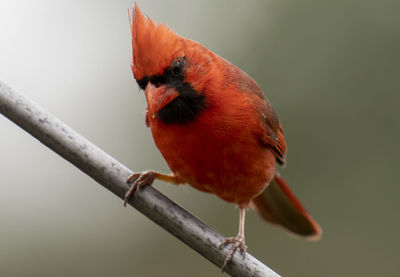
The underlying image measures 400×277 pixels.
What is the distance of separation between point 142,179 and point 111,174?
0.45m

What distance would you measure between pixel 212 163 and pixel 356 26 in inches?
145

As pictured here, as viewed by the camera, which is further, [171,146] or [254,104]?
[254,104]

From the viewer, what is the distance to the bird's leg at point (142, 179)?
3074mm

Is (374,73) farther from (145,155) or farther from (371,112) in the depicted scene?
(145,155)

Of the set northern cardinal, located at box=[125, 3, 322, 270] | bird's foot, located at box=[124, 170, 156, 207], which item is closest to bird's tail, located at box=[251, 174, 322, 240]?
northern cardinal, located at box=[125, 3, 322, 270]

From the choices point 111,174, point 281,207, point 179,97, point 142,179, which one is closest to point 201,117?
point 179,97

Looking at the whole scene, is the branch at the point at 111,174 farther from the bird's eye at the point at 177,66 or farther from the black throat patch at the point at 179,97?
the bird's eye at the point at 177,66

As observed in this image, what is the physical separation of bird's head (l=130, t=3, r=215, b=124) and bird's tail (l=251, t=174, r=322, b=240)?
1.72m

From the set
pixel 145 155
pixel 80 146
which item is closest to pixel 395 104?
pixel 145 155

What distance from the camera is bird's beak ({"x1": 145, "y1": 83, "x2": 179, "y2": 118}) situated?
3180mm

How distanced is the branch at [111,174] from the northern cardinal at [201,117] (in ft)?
0.26

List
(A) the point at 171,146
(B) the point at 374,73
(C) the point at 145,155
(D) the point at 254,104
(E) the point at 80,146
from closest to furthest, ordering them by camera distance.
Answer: (E) the point at 80,146 → (A) the point at 171,146 → (D) the point at 254,104 → (B) the point at 374,73 → (C) the point at 145,155

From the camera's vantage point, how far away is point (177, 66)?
331 cm

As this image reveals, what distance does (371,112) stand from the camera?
21.4ft
